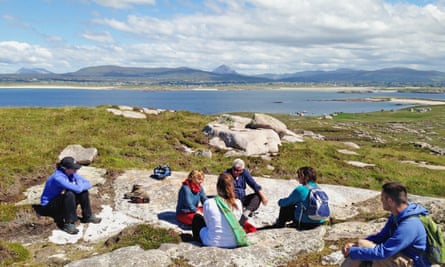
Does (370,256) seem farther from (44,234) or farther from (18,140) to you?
(18,140)

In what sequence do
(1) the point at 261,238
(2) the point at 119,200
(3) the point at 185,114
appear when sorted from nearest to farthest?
(1) the point at 261,238
(2) the point at 119,200
(3) the point at 185,114

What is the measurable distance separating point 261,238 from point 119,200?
7.35m

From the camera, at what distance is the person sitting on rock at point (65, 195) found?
502 inches

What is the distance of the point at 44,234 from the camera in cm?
1265


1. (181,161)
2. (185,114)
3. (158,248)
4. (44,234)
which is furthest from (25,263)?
(185,114)

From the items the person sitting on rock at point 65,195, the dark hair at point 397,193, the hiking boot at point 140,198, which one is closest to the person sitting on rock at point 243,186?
the hiking boot at point 140,198

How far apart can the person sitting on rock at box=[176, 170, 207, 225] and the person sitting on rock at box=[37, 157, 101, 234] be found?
11.3 feet

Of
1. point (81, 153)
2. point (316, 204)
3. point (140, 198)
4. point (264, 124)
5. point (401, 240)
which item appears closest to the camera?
point (401, 240)

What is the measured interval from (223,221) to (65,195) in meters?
5.98

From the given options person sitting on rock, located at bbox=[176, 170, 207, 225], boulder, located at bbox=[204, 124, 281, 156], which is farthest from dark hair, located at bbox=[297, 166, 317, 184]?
boulder, located at bbox=[204, 124, 281, 156]

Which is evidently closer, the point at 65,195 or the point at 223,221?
the point at 223,221

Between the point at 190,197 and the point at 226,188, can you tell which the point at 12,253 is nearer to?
the point at 190,197

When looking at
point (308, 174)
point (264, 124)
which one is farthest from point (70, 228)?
point (264, 124)

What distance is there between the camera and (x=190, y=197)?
1325cm
